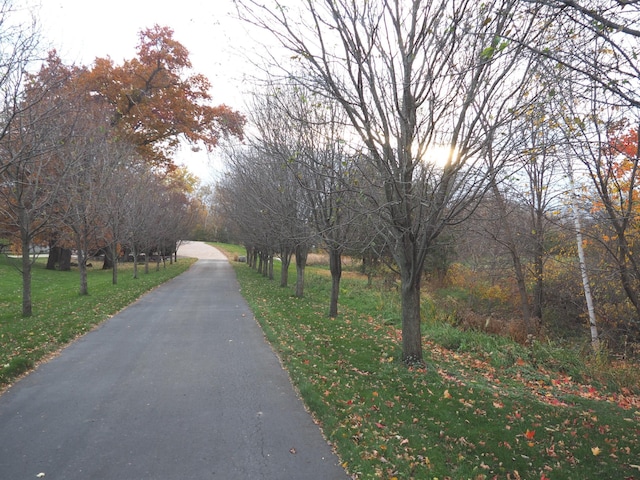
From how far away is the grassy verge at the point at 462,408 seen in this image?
3.87m

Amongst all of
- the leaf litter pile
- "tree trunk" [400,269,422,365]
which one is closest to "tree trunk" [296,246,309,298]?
the leaf litter pile

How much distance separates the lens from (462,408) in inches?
200

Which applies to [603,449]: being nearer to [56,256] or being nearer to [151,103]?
[151,103]

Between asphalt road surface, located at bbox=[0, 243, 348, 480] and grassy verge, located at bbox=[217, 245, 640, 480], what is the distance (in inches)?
15.9

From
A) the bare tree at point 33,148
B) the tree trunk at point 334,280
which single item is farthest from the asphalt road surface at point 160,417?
the tree trunk at point 334,280

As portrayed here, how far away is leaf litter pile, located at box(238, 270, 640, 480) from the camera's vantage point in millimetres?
3838

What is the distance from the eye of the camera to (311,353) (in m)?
7.44

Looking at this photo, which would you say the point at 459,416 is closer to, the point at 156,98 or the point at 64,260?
the point at 156,98

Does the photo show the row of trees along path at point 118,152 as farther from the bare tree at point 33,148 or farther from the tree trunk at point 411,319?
the tree trunk at point 411,319

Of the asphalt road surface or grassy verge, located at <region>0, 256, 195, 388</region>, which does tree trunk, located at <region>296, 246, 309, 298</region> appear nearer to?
grassy verge, located at <region>0, 256, 195, 388</region>

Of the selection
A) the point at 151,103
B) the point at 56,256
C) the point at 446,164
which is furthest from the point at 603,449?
the point at 56,256

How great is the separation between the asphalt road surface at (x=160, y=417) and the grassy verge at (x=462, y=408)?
1.32 ft

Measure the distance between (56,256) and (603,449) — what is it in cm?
3090

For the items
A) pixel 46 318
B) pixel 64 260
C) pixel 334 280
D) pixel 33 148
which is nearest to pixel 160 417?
pixel 33 148
